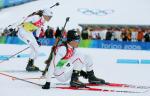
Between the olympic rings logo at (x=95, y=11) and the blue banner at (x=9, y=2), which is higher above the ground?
the blue banner at (x=9, y=2)

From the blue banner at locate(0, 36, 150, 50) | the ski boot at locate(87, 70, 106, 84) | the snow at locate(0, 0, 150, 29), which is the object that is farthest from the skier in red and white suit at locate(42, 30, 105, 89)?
the snow at locate(0, 0, 150, 29)

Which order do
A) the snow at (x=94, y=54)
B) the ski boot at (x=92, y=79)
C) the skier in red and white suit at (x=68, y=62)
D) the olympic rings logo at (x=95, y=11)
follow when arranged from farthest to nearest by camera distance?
the olympic rings logo at (x=95, y=11) → the ski boot at (x=92, y=79) → the snow at (x=94, y=54) → the skier in red and white suit at (x=68, y=62)

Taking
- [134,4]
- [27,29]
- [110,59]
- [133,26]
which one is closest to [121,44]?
[110,59]

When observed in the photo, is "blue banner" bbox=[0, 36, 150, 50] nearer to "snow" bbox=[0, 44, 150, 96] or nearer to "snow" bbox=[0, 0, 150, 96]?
"snow" bbox=[0, 0, 150, 96]

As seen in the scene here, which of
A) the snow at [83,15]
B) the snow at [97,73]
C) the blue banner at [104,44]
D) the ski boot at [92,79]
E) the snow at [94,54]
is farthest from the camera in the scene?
the snow at [83,15]

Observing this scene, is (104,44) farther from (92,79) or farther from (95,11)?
(92,79)

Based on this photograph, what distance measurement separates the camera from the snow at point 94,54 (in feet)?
30.8

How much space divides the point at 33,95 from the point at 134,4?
80.5 ft

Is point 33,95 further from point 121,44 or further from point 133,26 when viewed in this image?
point 133,26

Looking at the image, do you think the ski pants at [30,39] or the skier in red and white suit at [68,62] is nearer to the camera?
the skier in red and white suit at [68,62]

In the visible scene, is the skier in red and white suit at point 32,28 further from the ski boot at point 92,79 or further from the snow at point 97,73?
the ski boot at point 92,79

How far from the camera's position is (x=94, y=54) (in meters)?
17.5

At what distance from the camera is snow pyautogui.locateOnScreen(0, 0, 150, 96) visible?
9.38 meters

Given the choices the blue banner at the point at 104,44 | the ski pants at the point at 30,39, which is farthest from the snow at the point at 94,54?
the blue banner at the point at 104,44
